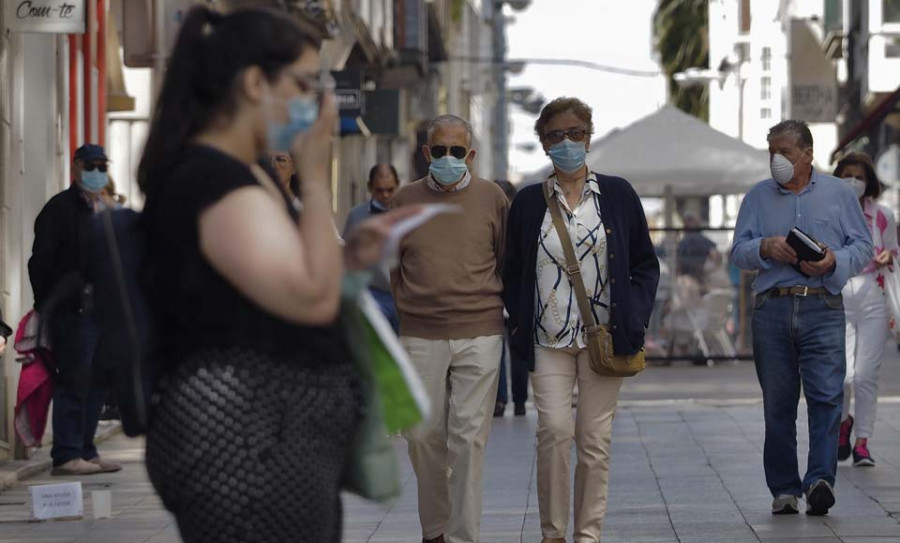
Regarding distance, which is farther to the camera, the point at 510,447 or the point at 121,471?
the point at 510,447

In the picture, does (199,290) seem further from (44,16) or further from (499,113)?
(499,113)

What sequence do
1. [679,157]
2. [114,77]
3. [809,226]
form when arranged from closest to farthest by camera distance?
1. [809,226]
2. [114,77]
3. [679,157]

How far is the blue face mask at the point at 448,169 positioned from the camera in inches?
320

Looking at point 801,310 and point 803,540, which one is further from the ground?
point 801,310

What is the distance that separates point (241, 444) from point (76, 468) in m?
8.84

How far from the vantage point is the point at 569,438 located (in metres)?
8.04

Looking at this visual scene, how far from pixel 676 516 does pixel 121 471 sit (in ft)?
13.8

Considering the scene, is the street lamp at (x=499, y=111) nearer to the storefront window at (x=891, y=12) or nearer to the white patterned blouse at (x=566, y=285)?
the storefront window at (x=891, y=12)

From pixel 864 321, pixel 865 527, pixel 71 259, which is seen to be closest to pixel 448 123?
pixel 865 527

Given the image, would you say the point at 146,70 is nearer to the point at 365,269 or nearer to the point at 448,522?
the point at 448,522

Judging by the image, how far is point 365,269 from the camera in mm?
3758

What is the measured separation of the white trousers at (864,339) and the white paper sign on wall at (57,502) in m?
4.50

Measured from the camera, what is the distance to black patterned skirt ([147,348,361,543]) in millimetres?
3688

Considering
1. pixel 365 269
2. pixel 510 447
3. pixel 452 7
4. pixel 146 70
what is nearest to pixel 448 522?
pixel 365 269
